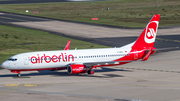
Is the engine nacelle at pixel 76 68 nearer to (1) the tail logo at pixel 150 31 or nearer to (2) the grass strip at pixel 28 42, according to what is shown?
Answer: (1) the tail logo at pixel 150 31

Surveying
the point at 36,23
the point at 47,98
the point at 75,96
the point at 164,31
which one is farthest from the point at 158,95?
the point at 36,23

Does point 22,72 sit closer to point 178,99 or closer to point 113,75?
point 113,75

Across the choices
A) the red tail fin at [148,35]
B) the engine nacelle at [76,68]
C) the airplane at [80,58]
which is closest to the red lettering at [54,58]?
the airplane at [80,58]

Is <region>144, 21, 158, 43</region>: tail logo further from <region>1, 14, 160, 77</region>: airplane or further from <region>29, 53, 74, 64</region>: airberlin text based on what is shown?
<region>29, 53, 74, 64</region>: airberlin text

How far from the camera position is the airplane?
5216 centimetres

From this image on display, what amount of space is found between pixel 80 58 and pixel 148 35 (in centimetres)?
1347

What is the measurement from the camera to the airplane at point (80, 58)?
5216cm

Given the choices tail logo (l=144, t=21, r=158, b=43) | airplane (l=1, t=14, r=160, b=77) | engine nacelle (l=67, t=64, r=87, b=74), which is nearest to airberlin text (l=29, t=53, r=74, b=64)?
airplane (l=1, t=14, r=160, b=77)

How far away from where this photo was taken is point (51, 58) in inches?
2085

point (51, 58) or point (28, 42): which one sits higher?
point (28, 42)

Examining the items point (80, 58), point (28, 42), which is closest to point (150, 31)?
point (80, 58)

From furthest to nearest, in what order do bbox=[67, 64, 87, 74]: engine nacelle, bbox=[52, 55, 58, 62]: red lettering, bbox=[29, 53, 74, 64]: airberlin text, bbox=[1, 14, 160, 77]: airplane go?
bbox=[52, 55, 58, 62]: red lettering
bbox=[67, 64, 87, 74]: engine nacelle
bbox=[29, 53, 74, 64]: airberlin text
bbox=[1, 14, 160, 77]: airplane

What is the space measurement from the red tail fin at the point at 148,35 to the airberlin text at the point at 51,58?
12511 millimetres

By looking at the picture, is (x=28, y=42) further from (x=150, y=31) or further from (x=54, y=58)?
(x=150, y=31)
